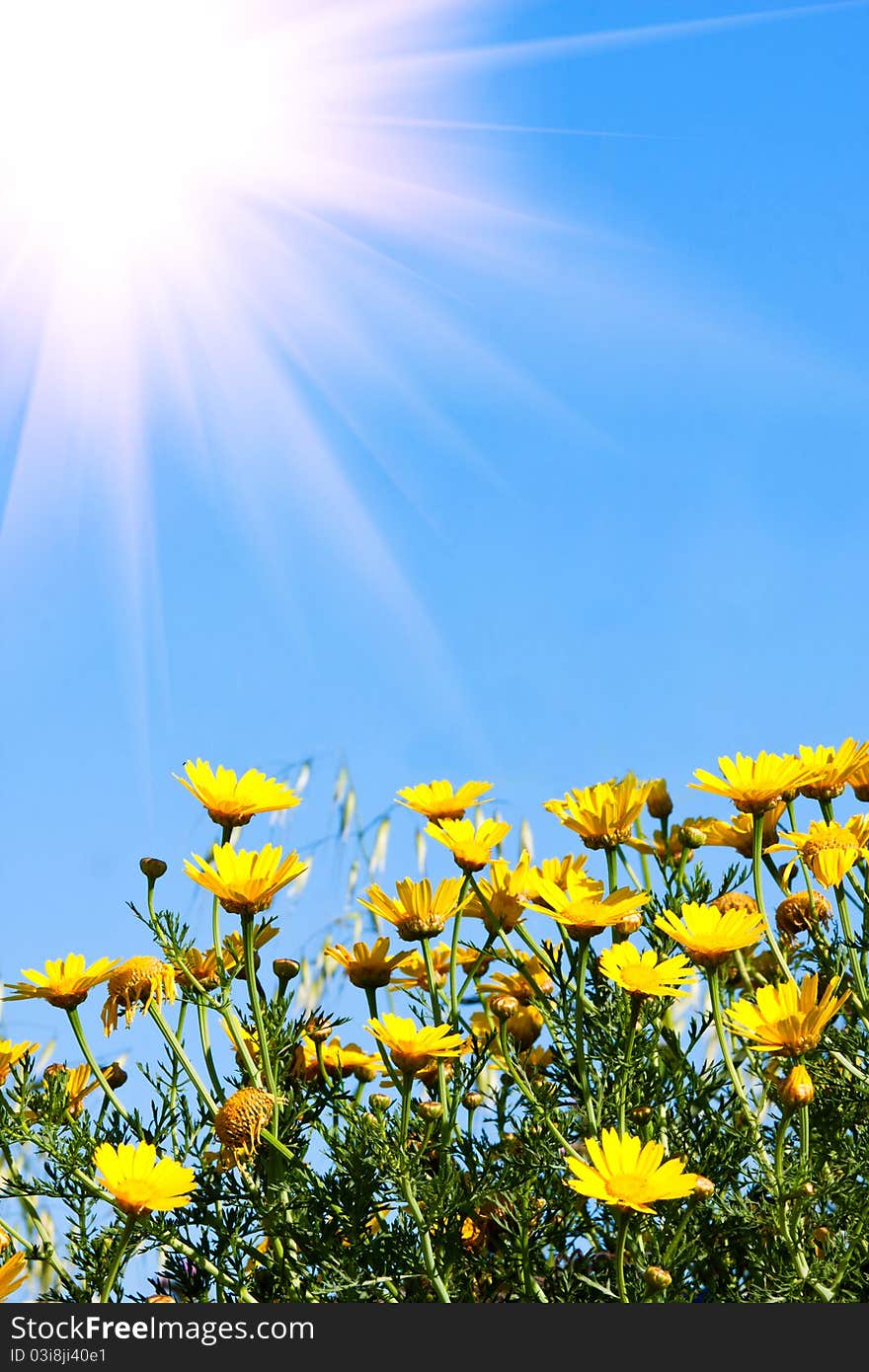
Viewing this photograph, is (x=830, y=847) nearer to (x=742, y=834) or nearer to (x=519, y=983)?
(x=742, y=834)

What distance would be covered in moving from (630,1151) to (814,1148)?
31 cm

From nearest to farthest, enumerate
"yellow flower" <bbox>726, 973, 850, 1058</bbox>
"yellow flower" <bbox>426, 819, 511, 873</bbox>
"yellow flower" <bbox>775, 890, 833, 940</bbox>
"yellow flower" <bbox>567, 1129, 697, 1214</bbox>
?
"yellow flower" <bbox>567, 1129, 697, 1214</bbox>, "yellow flower" <bbox>726, 973, 850, 1058</bbox>, "yellow flower" <bbox>426, 819, 511, 873</bbox>, "yellow flower" <bbox>775, 890, 833, 940</bbox>

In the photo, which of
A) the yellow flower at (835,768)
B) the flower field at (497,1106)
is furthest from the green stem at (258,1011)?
the yellow flower at (835,768)

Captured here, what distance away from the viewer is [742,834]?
1.47 meters

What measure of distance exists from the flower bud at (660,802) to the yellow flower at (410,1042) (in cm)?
48

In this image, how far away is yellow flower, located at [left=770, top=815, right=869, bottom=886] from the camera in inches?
50.1

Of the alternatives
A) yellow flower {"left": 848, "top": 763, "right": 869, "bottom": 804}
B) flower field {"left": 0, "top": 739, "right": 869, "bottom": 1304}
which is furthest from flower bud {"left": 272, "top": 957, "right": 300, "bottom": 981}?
yellow flower {"left": 848, "top": 763, "right": 869, "bottom": 804}

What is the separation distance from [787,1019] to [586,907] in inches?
8.2

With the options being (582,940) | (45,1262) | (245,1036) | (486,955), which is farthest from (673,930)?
(45,1262)

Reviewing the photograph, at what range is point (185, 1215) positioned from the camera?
1172 millimetres

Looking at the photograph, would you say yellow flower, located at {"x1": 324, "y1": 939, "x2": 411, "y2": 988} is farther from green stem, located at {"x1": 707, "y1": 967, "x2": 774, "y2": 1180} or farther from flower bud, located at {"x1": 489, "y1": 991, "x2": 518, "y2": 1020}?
green stem, located at {"x1": 707, "y1": 967, "x2": 774, "y2": 1180}

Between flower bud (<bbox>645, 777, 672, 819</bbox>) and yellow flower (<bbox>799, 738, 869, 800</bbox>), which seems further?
flower bud (<bbox>645, 777, 672, 819</bbox>)

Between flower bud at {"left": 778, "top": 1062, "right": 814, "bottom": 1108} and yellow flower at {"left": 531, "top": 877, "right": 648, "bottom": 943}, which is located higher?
yellow flower at {"left": 531, "top": 877, "right": 648, "bottom": 943}

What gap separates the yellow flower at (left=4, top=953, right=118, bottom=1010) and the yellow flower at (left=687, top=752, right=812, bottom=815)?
662 mm
